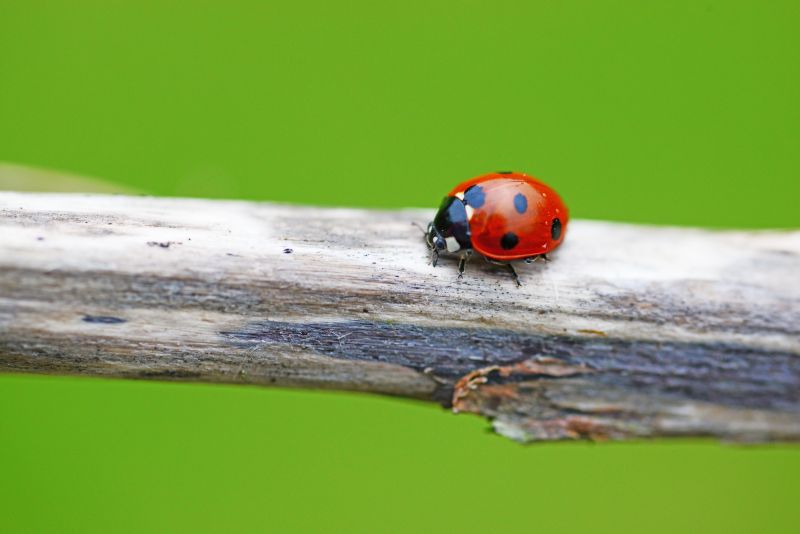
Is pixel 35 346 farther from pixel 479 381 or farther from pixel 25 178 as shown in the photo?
pixel 479 381

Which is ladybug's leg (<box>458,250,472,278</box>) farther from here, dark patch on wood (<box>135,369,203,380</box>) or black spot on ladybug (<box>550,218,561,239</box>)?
dark patch on wood (<box>135,369,203,380</box>)

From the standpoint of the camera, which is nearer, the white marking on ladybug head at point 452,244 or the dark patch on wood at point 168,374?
the dark patch on wood at point 168,374

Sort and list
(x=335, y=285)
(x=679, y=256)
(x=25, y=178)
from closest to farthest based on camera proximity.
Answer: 1. (x=335, y=285)
2. (x=679, y=256)
3. (x=25, y=178)

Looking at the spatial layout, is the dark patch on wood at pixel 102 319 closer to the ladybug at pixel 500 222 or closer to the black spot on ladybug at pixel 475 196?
the ladybug at pixel 500 222

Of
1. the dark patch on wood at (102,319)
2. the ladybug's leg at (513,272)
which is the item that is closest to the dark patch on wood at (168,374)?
the dark patch on wood at (102,319)

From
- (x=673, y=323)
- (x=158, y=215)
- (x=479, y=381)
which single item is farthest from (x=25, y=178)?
(x=673, y=323)

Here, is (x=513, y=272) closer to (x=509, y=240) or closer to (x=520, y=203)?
(x=509, y=240)

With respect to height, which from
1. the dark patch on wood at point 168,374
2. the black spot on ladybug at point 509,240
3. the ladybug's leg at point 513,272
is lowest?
the dark patch on wood at point 168,374
